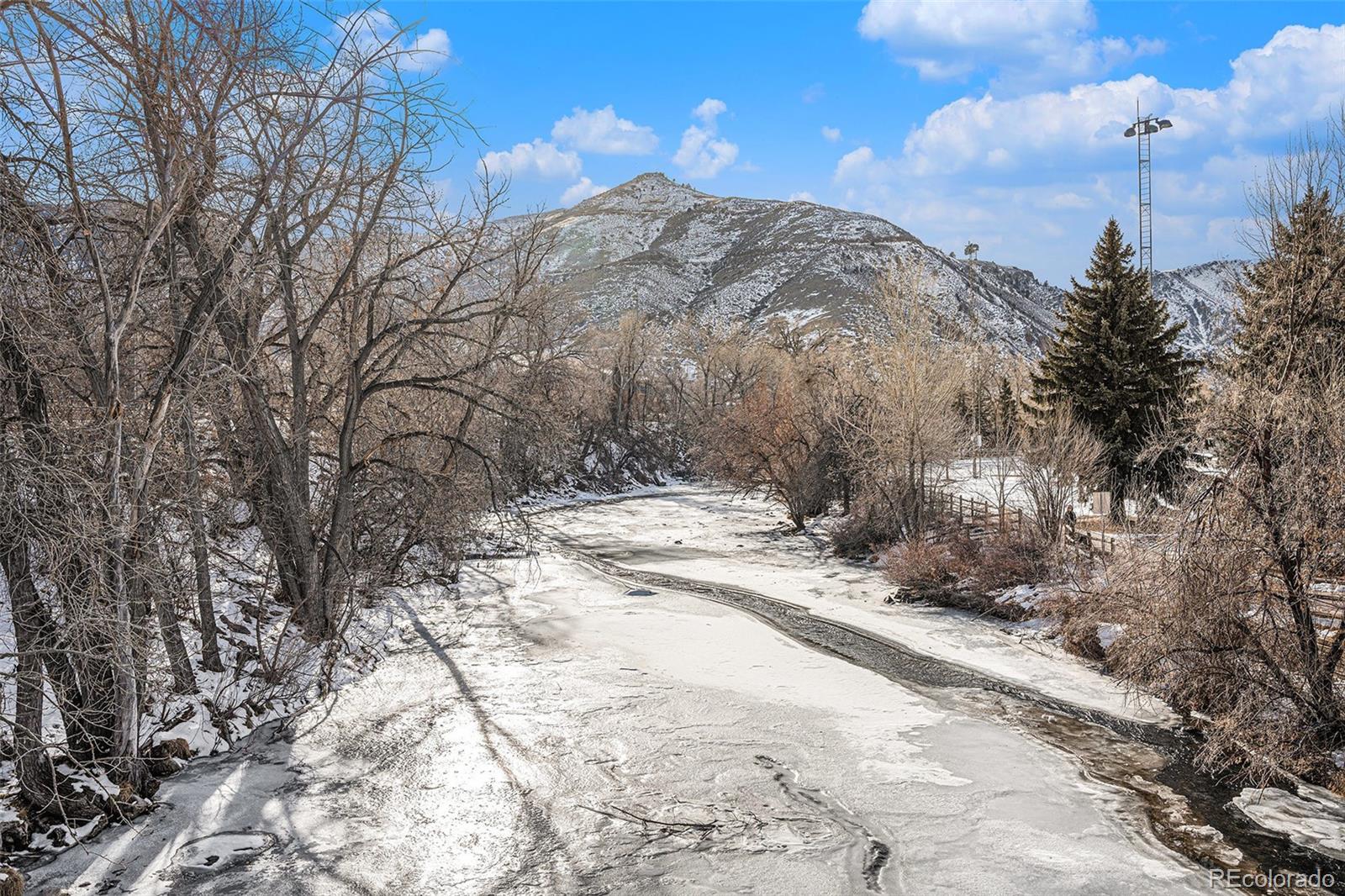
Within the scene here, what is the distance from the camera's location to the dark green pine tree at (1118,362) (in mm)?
27484

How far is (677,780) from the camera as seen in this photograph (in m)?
10.9

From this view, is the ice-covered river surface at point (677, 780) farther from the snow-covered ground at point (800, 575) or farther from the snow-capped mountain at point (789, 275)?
the snow-capped mountain at point (789, 275)

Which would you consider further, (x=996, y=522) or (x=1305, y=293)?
(x=996, y=522)

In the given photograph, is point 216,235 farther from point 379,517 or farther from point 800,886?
point 800,886

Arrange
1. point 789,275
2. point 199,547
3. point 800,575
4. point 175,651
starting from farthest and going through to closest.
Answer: point 789,275, point 800,575, point 199,547, point 175,651

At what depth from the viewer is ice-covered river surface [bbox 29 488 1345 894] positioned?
8.66 meters

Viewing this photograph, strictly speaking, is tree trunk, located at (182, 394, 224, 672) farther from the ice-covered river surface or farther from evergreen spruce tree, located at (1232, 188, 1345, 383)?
evergreen spruce tree, located at (1232, 188, 1345, 383)

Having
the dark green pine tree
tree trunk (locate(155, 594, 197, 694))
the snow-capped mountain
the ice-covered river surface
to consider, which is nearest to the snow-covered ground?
the ice-covered river surface

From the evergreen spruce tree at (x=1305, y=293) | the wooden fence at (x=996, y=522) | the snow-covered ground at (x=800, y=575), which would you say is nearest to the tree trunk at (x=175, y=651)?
the snow-covered ground at (x=800, y=575)

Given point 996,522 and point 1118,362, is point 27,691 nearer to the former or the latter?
point 996,522

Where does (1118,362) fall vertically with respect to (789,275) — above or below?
below

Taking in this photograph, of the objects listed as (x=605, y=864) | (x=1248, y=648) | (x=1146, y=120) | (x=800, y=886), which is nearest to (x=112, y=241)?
(x=605, y=864)

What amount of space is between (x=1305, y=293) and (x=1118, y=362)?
1338 cm

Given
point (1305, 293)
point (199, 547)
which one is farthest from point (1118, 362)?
point (199, 547)
